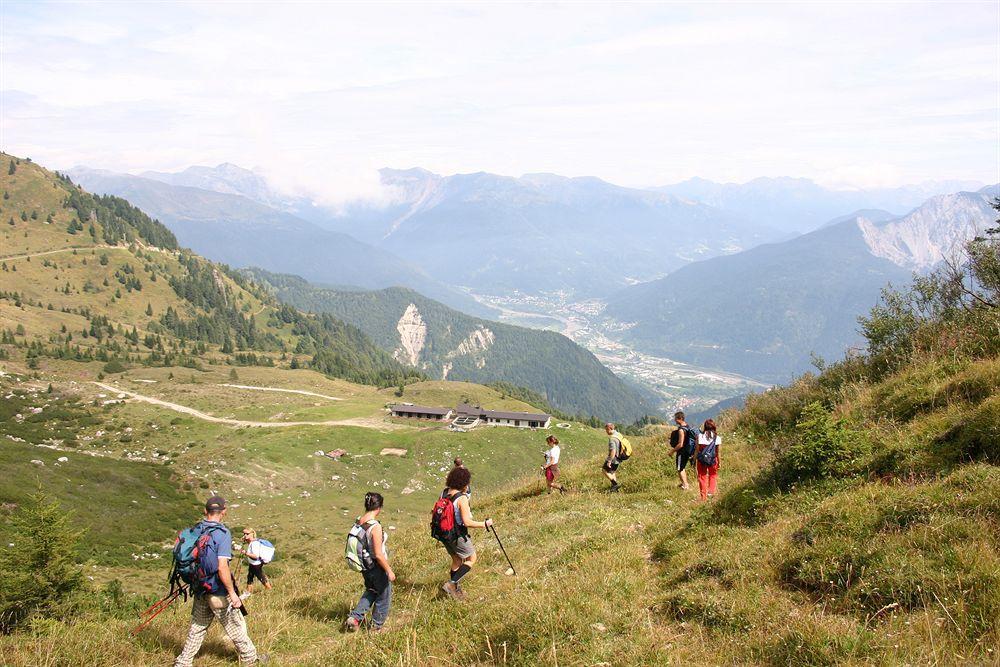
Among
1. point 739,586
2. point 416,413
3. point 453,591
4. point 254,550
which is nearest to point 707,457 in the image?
point 739,586

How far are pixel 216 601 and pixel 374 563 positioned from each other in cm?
243

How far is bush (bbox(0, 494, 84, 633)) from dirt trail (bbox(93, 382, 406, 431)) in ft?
206

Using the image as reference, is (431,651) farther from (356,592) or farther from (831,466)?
(831,466)

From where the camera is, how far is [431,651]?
294 inches

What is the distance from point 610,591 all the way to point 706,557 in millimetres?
1790

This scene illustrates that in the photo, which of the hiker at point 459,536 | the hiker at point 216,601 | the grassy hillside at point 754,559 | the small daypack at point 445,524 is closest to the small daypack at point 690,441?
the grassy hillside at point 754,559

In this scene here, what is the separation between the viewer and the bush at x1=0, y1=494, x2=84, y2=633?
16062mm

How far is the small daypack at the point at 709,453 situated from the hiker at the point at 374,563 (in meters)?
8.48

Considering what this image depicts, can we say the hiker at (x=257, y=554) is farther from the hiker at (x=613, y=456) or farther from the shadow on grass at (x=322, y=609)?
the hiker at (x=613, y=456)

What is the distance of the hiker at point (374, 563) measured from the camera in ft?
30.4

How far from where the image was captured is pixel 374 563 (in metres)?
9.30

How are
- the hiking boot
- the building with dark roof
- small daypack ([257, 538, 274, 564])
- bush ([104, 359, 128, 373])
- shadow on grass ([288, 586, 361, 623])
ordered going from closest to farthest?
the hiking boot < shadow on grass ([288, 586, 361, 623]) < small daypack ([257, 538, 274, 564]) < the building with dark roof < bush ([104, 359, 128, 373])

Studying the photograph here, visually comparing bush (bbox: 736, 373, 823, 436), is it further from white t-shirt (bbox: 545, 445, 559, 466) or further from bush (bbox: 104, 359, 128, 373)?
bush (bbox: 104, 359, 128, 373)

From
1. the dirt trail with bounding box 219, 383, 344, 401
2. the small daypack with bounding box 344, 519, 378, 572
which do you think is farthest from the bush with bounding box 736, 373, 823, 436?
the dirt trail with bounding box 219, 383, 344, 401
